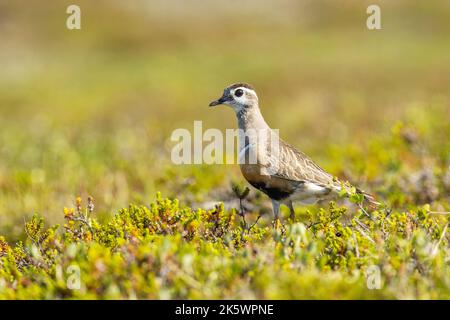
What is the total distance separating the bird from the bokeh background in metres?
1.38

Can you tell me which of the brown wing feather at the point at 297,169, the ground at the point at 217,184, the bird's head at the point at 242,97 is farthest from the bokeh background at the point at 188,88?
the bird's head at the point at 242,97

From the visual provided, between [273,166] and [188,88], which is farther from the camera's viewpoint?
[188,88]

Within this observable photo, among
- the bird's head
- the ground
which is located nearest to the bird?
the bird's head

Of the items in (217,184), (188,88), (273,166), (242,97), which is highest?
(188,88)

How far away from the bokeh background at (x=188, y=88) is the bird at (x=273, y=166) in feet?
Answer: 4.53

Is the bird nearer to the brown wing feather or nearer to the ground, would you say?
the brown wing feather

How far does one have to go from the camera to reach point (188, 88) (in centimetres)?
3084

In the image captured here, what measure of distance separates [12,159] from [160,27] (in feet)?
126

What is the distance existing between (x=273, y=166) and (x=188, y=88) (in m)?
24.0

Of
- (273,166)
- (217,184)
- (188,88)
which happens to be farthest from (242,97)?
(188,88)

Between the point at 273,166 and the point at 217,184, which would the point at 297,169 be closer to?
the point at 273,166

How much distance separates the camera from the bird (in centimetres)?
711
